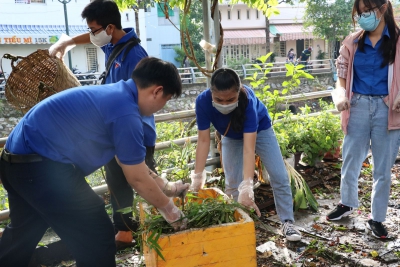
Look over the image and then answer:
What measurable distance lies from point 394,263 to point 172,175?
1685 millimetres

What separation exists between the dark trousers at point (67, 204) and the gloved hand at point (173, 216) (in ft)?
0.94

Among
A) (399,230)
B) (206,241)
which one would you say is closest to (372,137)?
(399,230)

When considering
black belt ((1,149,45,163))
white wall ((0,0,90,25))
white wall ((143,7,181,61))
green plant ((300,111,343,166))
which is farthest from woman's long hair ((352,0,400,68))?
white wall ((143,7,181,61))

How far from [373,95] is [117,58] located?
1.96 meters

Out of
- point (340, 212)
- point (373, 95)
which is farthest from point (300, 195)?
point (373, 95)

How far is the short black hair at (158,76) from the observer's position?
2.07 meters

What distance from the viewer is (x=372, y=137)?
3381mm

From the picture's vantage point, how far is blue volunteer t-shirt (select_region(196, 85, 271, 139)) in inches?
118

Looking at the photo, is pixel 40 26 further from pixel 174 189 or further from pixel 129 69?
pixel 174 189

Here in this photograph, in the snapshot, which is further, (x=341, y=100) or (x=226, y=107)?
(x=341, y=100)

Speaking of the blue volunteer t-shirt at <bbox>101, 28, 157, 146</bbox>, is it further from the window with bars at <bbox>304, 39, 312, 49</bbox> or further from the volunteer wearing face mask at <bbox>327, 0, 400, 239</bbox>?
the window with bars at <bbox>304, 39, 312, 49</bbox>

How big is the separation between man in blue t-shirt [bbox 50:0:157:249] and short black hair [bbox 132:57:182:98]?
837mm

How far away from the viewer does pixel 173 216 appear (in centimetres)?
225

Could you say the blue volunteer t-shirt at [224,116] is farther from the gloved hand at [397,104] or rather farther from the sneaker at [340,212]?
the sneaker at [340,212]
